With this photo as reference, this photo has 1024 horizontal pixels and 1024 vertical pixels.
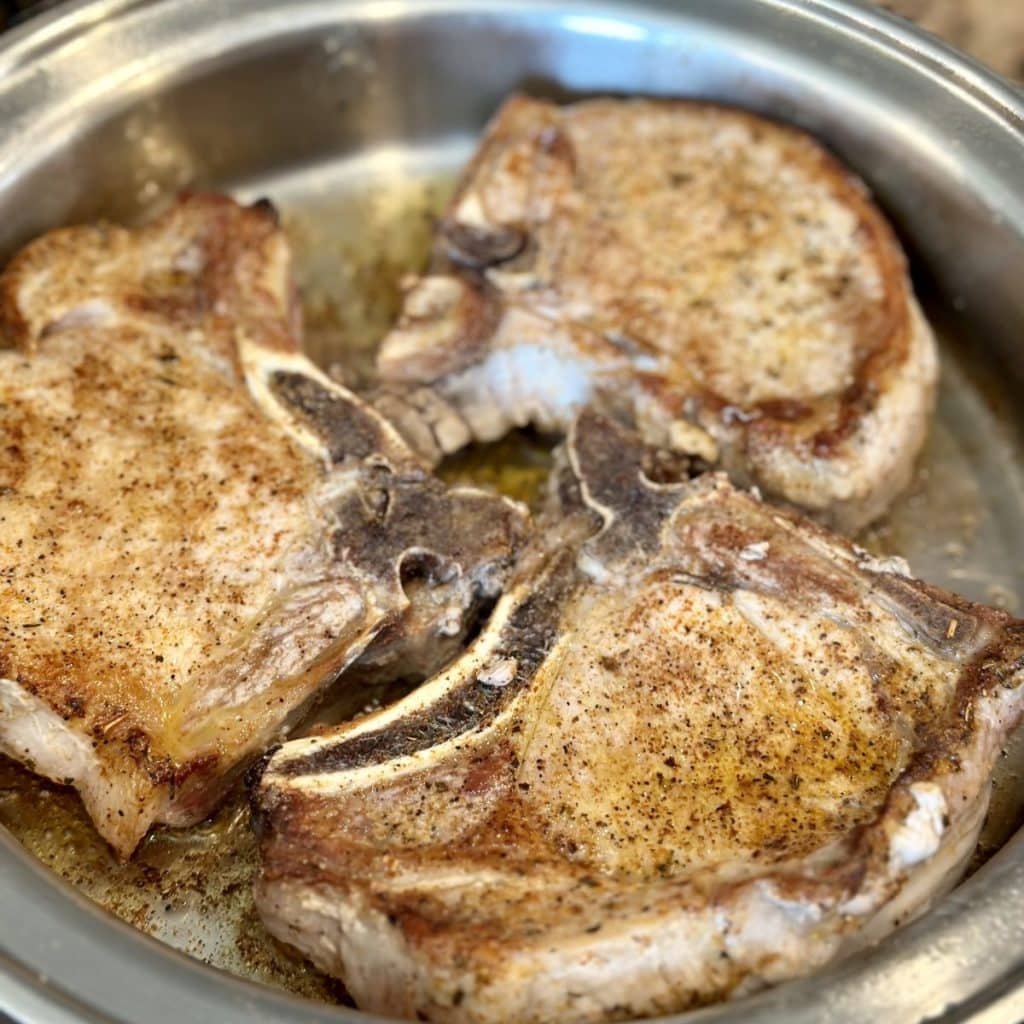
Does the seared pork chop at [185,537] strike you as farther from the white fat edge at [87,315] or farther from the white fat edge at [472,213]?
the white fat edge at [472,213]

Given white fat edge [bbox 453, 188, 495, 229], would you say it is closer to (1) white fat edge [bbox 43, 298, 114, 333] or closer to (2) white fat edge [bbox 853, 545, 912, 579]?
(1) white fat edge [bbox 43, 298, 114, 333]

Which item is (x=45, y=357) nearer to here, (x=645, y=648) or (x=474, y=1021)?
(x=645, y=648)

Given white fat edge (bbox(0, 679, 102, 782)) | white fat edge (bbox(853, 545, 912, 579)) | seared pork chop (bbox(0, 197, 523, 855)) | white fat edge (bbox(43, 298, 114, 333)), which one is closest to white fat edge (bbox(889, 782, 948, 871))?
white fat edge (bbox(853, 545, 912, 579))

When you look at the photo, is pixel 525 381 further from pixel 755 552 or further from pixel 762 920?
pixel 762 920

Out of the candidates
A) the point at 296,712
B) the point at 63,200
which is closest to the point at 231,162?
the point at 63,200

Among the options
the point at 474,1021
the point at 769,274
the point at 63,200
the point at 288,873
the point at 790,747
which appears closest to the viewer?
the point at 474,1021

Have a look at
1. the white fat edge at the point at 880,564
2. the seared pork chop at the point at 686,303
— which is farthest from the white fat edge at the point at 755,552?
the seared pork chop at the point at 686,303
